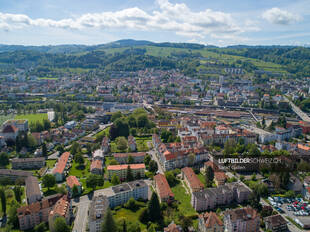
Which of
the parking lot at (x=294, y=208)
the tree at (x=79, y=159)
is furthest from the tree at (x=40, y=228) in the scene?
the parking lot at (x=294, y=208)

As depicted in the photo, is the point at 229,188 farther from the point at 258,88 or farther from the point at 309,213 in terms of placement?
the point at 258,88

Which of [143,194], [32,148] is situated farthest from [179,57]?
[143,194]

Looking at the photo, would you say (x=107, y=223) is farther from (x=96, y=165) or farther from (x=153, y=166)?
(x=153, y=166)

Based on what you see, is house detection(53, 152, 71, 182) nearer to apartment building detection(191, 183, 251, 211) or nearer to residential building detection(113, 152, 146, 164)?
residential building detection(113, 152, 146, 164)

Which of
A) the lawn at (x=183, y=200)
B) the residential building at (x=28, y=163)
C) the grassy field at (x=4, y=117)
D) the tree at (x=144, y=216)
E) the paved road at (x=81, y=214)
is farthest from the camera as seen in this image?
the grassy field at (x=4, y=117)

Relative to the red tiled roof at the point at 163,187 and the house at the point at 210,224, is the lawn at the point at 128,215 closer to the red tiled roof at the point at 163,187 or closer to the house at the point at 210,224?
the red tiled roof at the point at 163,187

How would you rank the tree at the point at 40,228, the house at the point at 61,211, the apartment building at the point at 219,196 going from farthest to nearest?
the apartment building at the point at 219,196 < the tree at the point at 40,228 < the house at the point at 61,211
